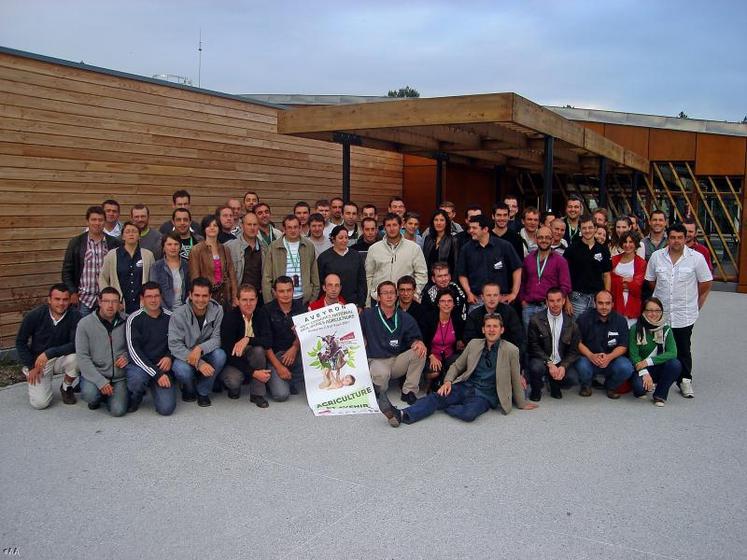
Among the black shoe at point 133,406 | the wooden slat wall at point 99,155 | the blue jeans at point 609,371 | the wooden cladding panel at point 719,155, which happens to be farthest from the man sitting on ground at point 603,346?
the wooden cladding panel at point 719,155

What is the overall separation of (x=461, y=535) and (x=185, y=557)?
1441 mm

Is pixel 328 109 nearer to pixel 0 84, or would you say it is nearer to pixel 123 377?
pixel 0 84

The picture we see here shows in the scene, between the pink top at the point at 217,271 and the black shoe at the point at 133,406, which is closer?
the black shoe at the point at 133,406

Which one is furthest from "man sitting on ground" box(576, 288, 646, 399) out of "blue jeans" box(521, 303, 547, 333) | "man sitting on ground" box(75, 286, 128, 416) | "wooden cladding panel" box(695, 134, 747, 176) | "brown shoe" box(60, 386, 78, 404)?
"wooden cladding panel" box(695, 134, 747, 176)

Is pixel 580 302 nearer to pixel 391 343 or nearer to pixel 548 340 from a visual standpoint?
pixel 548 340

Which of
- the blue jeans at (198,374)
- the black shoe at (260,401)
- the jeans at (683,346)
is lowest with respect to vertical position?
the black shoe at (260,401)

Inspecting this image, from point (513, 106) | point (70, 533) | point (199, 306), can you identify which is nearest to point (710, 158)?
point (513, 106)

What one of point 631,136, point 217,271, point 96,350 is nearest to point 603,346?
point 217,271

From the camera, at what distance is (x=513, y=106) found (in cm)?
736

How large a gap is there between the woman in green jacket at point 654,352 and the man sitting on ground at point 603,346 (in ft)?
0.34

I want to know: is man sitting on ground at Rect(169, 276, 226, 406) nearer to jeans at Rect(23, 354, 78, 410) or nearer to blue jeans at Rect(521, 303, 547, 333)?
jeans at Rect(23, 354, 78, 410)

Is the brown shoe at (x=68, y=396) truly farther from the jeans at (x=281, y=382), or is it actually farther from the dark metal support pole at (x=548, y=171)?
the dark metal support pole at (x=548, y=171)

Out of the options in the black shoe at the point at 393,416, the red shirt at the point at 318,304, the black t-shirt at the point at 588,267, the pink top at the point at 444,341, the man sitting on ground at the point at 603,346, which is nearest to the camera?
the black shoe at the point at 393,416

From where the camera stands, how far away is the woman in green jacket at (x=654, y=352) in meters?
6.08
